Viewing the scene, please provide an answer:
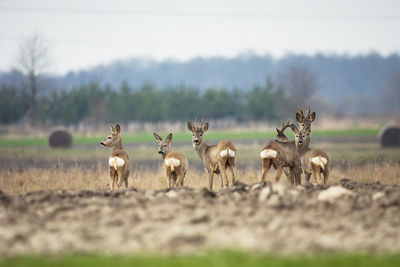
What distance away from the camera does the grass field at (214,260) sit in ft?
24.5

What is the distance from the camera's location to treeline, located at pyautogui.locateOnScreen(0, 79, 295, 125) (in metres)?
79.8

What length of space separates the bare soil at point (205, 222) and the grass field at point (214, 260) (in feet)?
1.04

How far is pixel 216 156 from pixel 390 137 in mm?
30830

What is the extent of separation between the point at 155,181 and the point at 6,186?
436cm

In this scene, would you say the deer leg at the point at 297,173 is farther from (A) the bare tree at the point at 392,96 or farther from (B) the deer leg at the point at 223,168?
(A) the bare tree at the point at 392,96

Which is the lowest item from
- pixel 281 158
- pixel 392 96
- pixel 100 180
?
pixel 100 180

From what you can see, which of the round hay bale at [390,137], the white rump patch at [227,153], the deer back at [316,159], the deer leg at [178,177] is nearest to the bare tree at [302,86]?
the round hay bale at [390,137]

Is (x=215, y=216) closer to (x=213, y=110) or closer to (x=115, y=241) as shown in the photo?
(x=115, y=241)

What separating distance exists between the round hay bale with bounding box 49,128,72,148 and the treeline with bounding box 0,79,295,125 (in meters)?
32.3

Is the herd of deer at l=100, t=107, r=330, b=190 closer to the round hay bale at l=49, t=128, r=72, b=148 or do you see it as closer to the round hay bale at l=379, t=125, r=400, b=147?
the round hay bale at l=379, t=125, r=400, b=147

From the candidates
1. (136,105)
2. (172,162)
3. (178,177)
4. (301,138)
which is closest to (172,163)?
(172,162)

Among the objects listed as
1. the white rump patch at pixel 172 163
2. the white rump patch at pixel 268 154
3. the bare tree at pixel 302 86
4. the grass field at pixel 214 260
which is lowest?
the grass field at pixel 214 260

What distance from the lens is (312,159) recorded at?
15.0 metres

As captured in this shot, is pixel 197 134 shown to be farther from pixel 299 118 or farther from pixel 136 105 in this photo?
pixel 136 105
